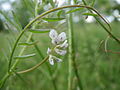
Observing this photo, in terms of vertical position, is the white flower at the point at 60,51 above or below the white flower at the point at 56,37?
below

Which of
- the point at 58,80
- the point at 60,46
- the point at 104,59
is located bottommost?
the point at 104,59

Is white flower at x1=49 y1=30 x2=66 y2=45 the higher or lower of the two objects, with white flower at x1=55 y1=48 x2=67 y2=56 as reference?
higher

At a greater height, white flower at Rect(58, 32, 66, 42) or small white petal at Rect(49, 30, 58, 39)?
small white petal at Rect(49, 30, 58, 39)

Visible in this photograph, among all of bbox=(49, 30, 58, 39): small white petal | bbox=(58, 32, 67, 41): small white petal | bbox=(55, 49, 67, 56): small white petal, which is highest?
bbox=(49, 30, 58, 39): small white petal

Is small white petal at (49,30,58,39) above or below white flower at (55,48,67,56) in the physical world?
above

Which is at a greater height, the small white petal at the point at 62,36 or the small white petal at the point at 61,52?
the small white petal at the point at 62,36

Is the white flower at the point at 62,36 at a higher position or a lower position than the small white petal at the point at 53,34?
lower

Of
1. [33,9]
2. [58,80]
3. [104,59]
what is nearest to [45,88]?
[58,80]

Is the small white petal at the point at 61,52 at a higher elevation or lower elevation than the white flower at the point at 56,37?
lower

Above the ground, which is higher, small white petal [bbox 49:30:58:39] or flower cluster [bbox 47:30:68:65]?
small white petal [bbox 49:30:58:39]

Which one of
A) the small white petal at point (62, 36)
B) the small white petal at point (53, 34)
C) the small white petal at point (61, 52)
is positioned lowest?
the small white petal at point (61, 52)

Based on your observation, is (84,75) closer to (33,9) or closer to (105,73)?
(105,73)
